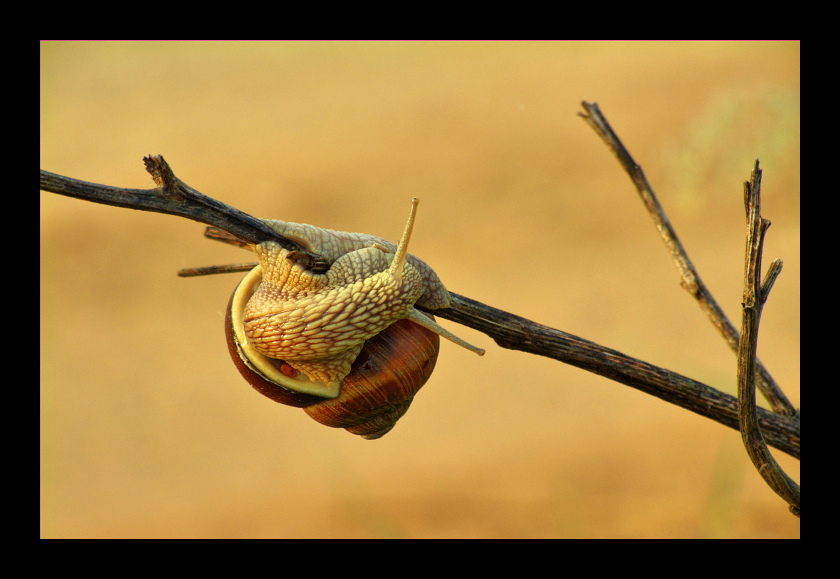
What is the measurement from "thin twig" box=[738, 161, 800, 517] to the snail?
0.49m

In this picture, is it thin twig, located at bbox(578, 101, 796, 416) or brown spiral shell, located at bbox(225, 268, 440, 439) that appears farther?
thin twig, located at bbox(578, 101, 796, 416)

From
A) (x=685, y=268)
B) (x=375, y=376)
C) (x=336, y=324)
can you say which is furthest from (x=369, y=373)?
(x=685, y=268)

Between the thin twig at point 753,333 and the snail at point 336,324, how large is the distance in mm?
485

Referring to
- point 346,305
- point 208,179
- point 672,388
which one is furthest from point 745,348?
point 208,179

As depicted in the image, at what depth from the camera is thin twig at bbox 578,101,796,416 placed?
1.66 m

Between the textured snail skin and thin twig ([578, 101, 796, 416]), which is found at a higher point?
thin twig ([578, 101, 796, 416])

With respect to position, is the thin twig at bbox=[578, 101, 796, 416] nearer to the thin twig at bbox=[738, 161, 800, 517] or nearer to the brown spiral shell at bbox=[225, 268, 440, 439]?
the thin twig at bbox=[738, 161, 800, 517]

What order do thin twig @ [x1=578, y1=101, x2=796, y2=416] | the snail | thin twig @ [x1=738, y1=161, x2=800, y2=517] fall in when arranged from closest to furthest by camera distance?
thin twig @ [x1=738, y1=161, x2=800, y2=517] → the snail → thin twig @ [x1=578, y1=101, x2=796, y2=416]

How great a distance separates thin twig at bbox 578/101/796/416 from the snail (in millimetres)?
655

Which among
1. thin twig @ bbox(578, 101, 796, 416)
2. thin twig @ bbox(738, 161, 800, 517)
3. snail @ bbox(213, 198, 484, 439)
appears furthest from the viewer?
thin twig @ bbox(578, 101, 796, 416)

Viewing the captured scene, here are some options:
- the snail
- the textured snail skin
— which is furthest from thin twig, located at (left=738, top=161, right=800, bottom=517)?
the textured snail skin

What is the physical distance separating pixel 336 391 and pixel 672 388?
699 mm

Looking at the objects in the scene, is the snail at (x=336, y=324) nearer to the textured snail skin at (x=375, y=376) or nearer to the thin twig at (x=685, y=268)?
the textured snail skin at (x=375, y=376)

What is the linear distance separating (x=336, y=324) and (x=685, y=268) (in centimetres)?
92
